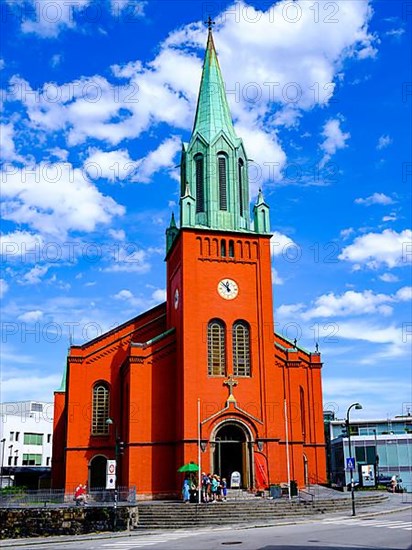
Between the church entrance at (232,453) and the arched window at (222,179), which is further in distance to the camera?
the arched window at (222,179)

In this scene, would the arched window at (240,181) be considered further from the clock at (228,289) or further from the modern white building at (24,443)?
the modern white building at (24,443)

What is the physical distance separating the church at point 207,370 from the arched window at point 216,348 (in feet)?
0.23

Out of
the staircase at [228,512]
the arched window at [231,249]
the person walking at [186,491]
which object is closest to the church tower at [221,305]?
the arched window at [231,249]

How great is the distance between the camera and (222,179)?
155 ft

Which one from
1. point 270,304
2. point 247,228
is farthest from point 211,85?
point 270,304

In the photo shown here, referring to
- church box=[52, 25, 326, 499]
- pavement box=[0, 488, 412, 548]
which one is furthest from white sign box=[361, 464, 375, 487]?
pavement box=[0, 488, 412, 548]

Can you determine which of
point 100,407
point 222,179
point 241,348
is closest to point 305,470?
point 241,348

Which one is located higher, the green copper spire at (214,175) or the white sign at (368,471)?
the green copper spire at (214,175)

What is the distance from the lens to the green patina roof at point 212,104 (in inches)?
1906

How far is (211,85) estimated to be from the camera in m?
50.3

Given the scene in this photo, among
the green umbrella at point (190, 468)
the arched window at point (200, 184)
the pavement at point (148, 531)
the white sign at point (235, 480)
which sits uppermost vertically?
the arched window at point (200, 184)

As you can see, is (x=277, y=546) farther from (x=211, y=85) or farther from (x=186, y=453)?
(x=211, y=85)

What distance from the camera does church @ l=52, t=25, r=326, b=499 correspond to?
4134cm

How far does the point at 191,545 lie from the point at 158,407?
1958 cm
